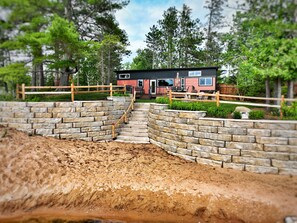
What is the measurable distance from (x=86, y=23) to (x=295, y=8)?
11931 millimetres

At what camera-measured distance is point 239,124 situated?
20.8 feet

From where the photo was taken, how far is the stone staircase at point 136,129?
29.8 feet

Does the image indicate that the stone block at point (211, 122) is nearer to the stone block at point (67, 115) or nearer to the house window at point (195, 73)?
the stone block at point (67, 115)

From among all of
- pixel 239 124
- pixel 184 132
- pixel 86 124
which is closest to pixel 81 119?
pixel 86 124

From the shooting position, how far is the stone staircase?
9070mm

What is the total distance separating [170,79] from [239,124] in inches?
459

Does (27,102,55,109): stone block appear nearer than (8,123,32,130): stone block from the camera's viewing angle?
No

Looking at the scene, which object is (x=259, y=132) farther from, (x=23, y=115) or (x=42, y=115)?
(x=23, y=115)

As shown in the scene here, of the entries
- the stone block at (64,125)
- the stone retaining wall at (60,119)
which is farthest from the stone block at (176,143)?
the stone block at (64,125)

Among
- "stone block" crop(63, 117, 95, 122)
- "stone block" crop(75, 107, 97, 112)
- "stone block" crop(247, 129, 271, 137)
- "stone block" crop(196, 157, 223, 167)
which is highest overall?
"stone block" crop(75, 107, 97, 112)

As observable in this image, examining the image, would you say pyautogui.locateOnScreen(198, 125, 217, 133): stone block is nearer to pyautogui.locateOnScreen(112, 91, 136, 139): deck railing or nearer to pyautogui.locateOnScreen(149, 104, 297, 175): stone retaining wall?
pyautogui.locateOnScreen(149, 104, 297, 175): stone retaining wall

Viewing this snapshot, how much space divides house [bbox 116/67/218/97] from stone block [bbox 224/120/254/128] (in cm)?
926

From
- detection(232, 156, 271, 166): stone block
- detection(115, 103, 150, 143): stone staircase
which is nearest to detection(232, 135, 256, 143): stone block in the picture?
detection(232, 156, 271, 166): stone block

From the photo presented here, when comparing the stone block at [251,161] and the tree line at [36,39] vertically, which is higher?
the tree line at [36,39]
